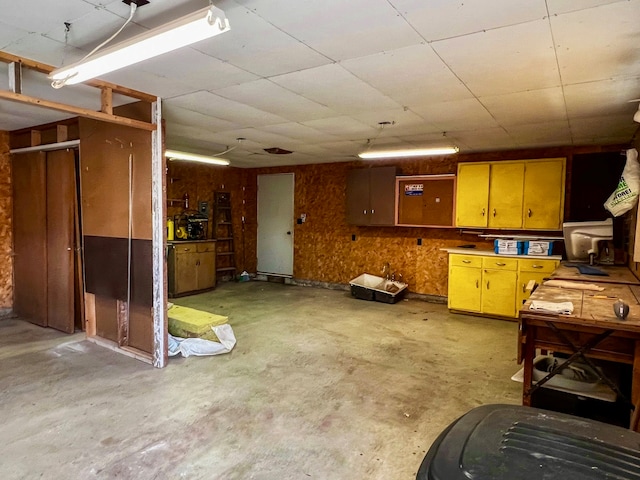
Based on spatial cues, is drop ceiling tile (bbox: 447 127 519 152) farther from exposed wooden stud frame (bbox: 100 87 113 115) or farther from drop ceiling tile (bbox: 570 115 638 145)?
exposed wooden stud frame (bbox: 100 87 113 115)

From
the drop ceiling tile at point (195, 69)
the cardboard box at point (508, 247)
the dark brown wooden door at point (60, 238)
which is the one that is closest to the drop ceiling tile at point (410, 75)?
the drop ceiling tile at point (195, 69)

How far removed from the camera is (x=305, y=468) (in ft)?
7.52

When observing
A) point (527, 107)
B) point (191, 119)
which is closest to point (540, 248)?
point (527, 107)

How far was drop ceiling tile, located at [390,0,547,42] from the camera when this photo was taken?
1.91 m

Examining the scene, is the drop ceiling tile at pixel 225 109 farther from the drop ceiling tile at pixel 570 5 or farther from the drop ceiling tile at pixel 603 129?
the drop ceiling tile at pixel 603 129

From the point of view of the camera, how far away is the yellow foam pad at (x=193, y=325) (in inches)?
165

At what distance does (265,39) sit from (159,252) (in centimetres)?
225

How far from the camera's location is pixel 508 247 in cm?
560

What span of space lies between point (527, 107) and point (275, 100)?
2.36 metres

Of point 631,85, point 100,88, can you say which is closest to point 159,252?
point 100,88

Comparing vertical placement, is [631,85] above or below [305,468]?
above

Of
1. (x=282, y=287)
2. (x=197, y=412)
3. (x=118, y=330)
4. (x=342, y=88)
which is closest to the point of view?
(x=197, y=412)

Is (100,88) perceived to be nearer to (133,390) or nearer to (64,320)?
(133,390)

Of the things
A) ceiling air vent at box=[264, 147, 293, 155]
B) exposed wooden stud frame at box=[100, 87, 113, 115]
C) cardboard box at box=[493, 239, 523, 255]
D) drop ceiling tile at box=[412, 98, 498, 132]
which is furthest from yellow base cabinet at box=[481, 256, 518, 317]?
exposed wooden stud frame at box=[100, 87, 113, 115]
